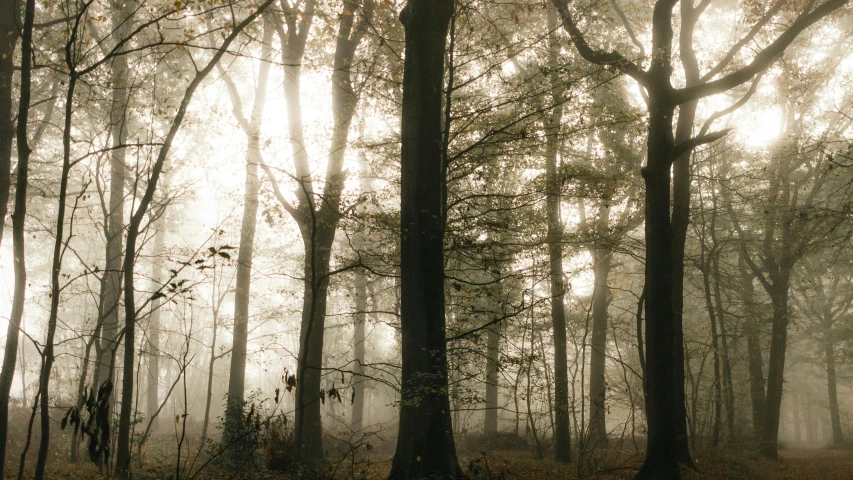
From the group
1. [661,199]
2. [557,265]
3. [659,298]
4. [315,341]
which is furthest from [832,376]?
[315,341]

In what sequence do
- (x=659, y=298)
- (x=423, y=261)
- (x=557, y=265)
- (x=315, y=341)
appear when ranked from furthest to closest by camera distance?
(x=557, y=265) < (x=315, y=341) < (x=659, y=298) < (x=423, y=261)

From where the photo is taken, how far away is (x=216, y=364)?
4050 centimetres

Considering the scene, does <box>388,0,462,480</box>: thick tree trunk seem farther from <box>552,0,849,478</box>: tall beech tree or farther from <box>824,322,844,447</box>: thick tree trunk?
<box>824,322,844,447</box>: thick tree trunk

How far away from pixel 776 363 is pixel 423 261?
13695 mm

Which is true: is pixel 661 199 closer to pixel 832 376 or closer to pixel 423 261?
pixel 423 261

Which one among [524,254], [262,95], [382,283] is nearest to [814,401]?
[382,283]

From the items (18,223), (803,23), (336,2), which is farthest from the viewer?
(336,2)

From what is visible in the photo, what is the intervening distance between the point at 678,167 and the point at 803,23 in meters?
4.16

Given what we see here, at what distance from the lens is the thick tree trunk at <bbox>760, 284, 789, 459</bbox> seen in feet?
49.9

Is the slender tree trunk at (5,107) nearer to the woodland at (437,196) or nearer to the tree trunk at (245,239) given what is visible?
the woodland at (437,196)

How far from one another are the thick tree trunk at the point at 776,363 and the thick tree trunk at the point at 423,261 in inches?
497

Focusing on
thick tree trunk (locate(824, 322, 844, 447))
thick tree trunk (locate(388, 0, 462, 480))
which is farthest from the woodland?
thick tree trunk (locate(824, 322, 844, 447))

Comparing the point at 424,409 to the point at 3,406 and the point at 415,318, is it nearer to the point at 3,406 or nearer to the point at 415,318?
the point at 415,318

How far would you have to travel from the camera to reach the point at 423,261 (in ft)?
21.2
